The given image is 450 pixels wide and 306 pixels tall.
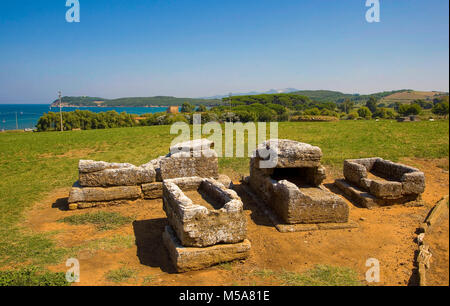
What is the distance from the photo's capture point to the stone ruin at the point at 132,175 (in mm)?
9289

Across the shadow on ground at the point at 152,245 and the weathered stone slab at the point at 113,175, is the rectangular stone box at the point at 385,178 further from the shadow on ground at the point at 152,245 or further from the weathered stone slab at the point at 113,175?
the weathered stone slab at the point at 113,175

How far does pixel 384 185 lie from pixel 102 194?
8.79 metres

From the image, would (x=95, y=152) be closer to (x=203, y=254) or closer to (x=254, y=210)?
(x=254, y=210)

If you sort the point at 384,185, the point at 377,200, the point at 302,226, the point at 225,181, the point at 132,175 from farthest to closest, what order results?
1. the point at 225,181
2. the point at 132,175
3. the point at 377,200
4. the point at 384,185
5. the point at 302,226

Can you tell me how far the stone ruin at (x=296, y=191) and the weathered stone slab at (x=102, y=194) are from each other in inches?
159

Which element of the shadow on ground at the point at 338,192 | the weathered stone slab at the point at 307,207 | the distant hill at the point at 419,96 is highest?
the distant hill at the point at 419,96

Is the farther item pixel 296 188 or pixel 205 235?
pixel 296 188

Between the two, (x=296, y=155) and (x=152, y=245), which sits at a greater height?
(x=296, y=155)

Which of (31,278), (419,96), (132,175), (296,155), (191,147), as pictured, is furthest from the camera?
(419,96)

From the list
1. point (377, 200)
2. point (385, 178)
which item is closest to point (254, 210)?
point (377, 200)

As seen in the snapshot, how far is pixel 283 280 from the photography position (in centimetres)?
544

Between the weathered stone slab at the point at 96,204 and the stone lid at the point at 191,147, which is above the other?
the stone lid at the point at 191,147

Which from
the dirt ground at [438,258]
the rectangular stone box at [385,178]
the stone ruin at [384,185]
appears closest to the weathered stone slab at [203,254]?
the dirt ground at [438,258]

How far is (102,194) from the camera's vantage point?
934 cm
